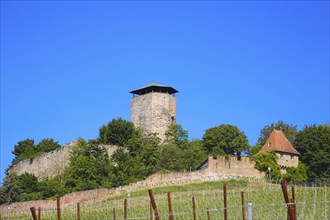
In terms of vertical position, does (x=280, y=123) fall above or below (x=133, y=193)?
above

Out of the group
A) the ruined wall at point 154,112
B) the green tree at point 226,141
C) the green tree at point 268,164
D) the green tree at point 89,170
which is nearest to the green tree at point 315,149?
the green tree at point 268,164

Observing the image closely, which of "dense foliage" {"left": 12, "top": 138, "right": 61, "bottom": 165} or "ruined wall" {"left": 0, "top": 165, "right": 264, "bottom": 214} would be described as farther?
"dense foliage" {"left": 12, "top": 138, "right": 61, "bottom": 165}

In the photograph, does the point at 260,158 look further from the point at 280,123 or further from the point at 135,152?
the point at 280,123

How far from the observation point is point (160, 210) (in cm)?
2286

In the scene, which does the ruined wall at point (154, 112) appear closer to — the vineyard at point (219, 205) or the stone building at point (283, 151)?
the stone building at point (283, 151)

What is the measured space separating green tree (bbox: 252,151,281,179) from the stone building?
0.75 meters

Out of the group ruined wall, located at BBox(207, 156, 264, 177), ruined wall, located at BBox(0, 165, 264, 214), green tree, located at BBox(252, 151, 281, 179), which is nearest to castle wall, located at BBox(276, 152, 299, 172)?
green tree, located at BBox(252, 151, 281, 179)

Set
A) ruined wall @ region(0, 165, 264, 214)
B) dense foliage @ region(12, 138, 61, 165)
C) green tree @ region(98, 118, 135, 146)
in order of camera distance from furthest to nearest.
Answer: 1. dense foliage @ region(12, 138, 61, 165)
2. green tree @ region(98, 118, 135, 146)
3. ruined wall @ region(0, 165, 264, 214)

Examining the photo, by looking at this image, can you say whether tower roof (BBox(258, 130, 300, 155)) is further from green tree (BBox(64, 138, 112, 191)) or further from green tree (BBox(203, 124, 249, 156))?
green tree (BBox(64, 138, 112, 191))

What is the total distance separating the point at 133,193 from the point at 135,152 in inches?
277

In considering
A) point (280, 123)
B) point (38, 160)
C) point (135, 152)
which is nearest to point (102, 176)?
point (135, 152)

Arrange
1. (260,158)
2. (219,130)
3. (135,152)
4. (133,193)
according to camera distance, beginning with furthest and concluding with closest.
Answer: (219,130), (135,152), (260,158), (133,193)

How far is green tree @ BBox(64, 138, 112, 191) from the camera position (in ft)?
123

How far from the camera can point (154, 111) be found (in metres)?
45.4
